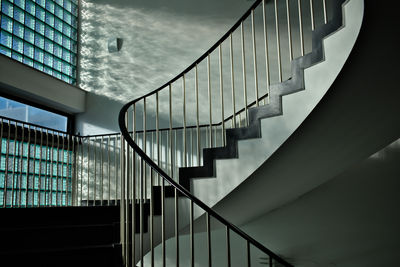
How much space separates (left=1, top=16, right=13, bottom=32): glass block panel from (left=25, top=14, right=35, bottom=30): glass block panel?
31 centimetres

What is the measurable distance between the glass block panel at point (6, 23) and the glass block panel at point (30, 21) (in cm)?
31

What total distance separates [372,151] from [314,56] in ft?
5.52

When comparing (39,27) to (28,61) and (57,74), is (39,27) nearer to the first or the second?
(28,61)

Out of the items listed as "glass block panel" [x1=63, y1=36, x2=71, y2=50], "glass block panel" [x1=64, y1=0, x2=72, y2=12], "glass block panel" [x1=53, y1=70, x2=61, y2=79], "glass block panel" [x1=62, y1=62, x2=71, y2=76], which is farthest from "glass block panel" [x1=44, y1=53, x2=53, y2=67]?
"glass block panel" [x1=64, y1=0, x2=72, y2=12]

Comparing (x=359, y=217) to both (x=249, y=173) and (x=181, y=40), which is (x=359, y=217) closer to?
(x=249, y=173)

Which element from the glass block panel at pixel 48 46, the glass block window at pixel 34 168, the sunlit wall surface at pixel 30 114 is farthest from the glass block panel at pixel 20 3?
the glass block window at pixel 34 168

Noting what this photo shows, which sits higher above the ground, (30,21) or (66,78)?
(30,21)

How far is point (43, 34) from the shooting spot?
6.26 metres

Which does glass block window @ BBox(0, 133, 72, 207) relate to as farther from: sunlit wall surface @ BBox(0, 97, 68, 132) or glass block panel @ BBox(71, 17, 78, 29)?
glass block panel @ BBox(71, 17, 78, 29)

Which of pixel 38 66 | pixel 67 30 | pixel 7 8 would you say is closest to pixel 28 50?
pixel 38 66

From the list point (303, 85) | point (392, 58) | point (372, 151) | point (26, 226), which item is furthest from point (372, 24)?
point (26, 226)

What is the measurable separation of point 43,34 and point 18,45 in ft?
1.94

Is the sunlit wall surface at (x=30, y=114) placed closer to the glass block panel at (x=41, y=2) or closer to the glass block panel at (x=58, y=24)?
the glass block panel at (x=58, y=24)

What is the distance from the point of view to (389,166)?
178 inches
